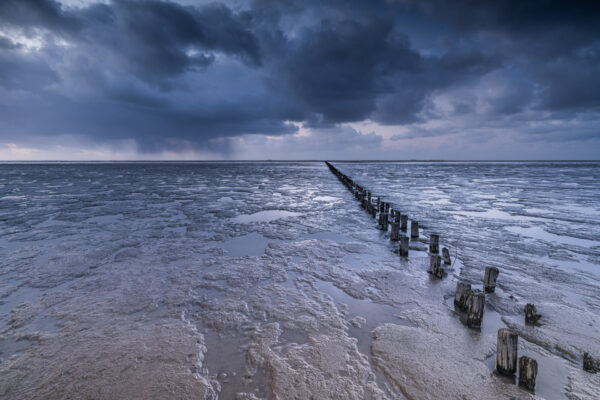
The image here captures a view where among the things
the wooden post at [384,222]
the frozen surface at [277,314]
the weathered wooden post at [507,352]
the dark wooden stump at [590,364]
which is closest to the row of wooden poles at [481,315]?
the weathered wooden post at [507,352]

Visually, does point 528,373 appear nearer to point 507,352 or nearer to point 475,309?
point 507,352

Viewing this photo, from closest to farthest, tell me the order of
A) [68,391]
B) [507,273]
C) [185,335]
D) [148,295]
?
1. [68,391]
2. [185,335]
3. [148,295]
4. [507,273]

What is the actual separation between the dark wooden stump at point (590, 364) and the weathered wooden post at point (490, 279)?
171 cm

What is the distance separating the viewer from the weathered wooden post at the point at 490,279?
4957 millimetres

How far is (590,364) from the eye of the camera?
10.5 ft

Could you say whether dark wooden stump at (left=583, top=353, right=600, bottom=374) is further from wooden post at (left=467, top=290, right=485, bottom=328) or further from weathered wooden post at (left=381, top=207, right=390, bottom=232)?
weathered wooden post at (left=381, top=207, right=390, bottom=232)

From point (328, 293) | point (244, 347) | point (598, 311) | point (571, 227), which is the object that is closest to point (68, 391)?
point (244, 347)

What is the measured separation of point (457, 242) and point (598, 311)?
148 inches

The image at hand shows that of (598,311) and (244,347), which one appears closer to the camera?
(244,347)

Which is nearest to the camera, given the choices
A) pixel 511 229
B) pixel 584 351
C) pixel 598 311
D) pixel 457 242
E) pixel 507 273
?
pixel 584 351

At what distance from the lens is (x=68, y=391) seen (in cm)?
285

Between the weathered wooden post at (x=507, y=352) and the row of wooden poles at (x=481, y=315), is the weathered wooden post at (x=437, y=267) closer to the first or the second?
the row of wooden poles at (x=481, y=315)

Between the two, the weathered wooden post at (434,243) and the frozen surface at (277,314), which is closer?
the frozen surface at (277,314)

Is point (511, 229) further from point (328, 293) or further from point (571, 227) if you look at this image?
point (328, 293)
